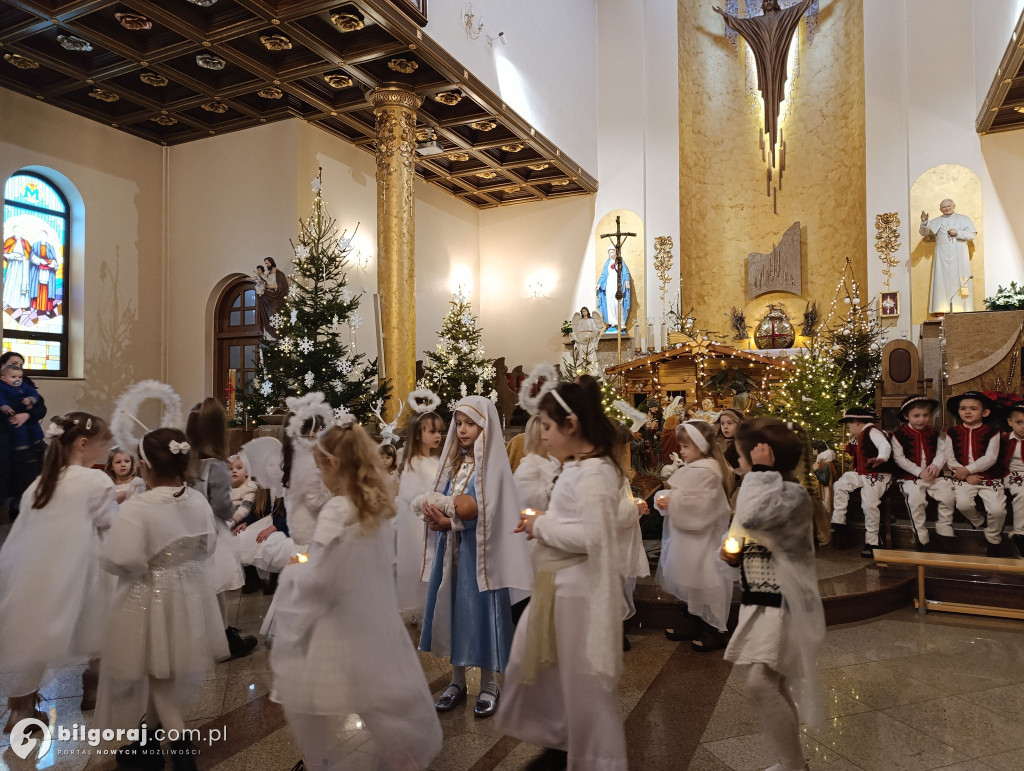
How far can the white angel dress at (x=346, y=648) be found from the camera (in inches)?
104

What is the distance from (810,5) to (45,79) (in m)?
15.3

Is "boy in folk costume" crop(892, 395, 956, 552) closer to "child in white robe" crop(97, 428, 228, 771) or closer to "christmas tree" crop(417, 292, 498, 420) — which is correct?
"christmas tree" crop(417, 292, 498, 420)

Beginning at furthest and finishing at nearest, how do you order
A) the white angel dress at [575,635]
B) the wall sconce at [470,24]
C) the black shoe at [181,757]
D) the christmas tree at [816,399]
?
1. the wall sconce at [470,24]
2. the christmas tree at [816,399]
3. the black shoe at [181,757]
4. the white angel dress at [575,635]

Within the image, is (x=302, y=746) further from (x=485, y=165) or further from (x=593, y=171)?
(x=593, y=171)

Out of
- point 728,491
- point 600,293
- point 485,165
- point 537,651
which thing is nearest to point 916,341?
point 600,293

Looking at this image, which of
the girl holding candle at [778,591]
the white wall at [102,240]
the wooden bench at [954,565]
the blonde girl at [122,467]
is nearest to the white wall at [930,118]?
the wooden bench at [954,565]

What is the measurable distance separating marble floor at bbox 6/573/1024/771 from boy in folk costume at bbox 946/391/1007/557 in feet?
6.04

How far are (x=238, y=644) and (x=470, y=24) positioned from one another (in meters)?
9.46

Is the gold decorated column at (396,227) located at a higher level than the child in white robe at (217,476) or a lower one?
higher

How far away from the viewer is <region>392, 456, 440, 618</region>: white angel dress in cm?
535

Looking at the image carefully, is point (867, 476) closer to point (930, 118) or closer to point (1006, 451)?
point (1006, 451)

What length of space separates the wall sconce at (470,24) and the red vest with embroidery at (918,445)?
27.1ft

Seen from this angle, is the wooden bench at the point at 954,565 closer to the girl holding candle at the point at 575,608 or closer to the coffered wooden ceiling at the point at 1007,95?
the girl holding candle at the point at 575,608

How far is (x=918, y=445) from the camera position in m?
7.21
